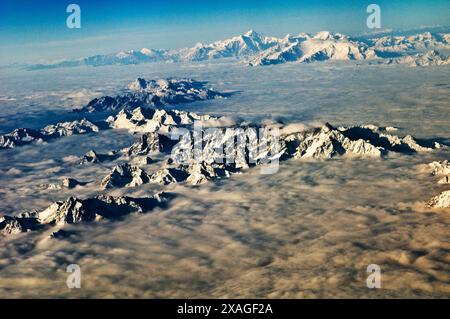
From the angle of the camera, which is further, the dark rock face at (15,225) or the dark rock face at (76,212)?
the dark rock face at (76,212)

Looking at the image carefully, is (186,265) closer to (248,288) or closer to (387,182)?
(248,288)

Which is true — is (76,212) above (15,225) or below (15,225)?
above

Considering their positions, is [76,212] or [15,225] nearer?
[15,225]

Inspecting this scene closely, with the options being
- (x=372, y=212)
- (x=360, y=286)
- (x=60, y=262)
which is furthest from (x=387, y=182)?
(x=60, y=262)

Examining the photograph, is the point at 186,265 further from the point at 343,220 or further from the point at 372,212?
the point at 372,212

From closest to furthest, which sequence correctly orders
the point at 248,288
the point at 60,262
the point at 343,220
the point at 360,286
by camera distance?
the point at 360,286 < the point at 248,288 < the point at 60,262 < the point at 343,220

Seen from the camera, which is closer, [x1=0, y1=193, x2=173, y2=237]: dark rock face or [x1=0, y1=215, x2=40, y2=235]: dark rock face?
[x1=0, y1=215, x2=40, y2=235]: dark rock face
